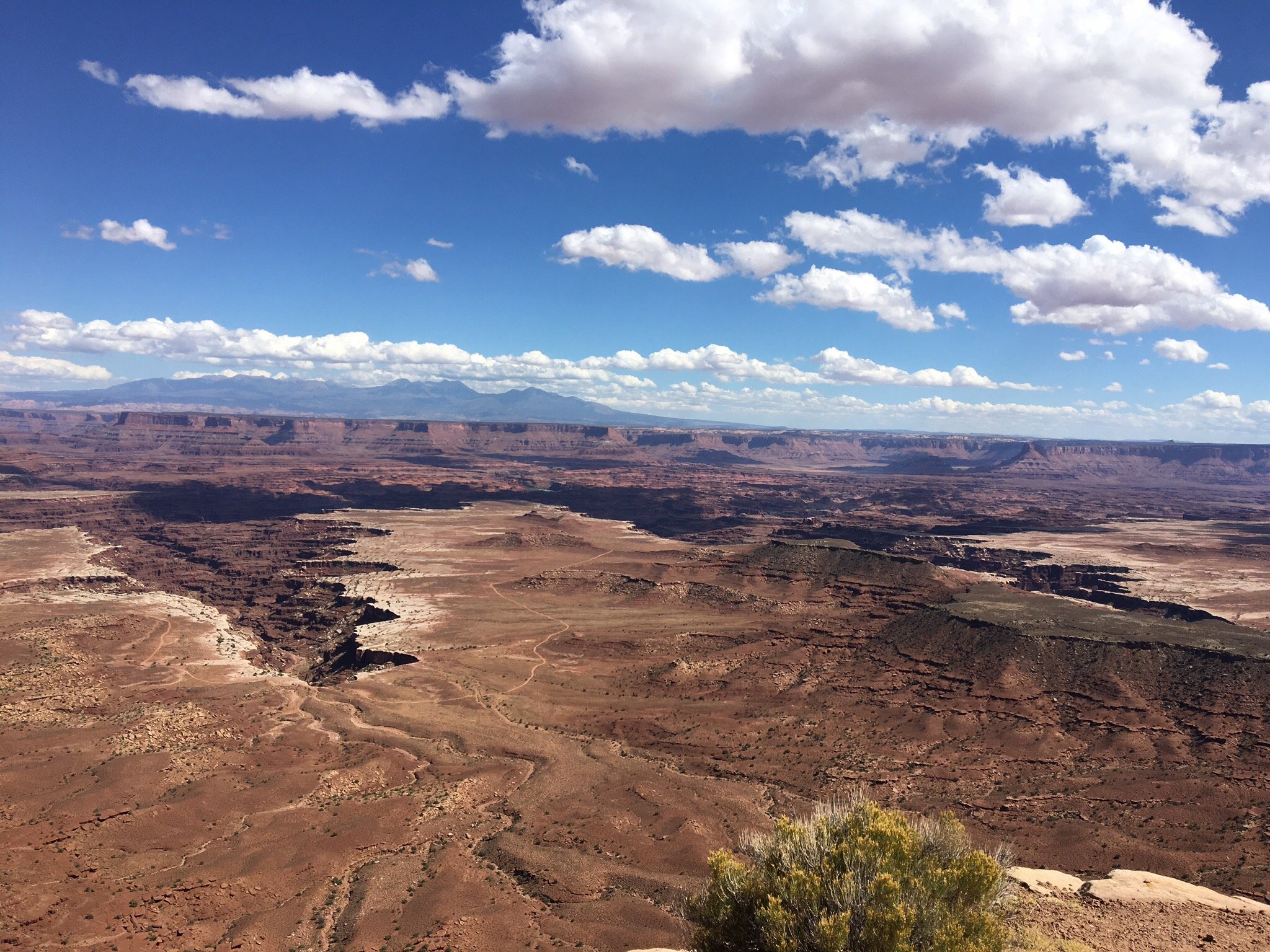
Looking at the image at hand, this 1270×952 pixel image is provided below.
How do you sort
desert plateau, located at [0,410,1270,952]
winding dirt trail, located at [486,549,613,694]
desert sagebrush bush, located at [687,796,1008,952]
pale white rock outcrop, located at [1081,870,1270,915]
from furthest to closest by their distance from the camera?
1. winding dirt trail, located at [486,549,613,694]
2. desert plateau, located at [0,410,1270,952]
3. pale white rock outcrop, located at [1081,870,1270,915]
4. desert sagebrush bush, located at [687,796,1008,952]

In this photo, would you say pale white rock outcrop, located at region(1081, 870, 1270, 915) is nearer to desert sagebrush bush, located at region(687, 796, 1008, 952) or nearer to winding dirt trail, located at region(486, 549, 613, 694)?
desert sagebrush bush, located at region(687, 796, 1008, 952)

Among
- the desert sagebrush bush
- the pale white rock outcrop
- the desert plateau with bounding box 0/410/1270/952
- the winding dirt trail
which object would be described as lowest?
the winding dirt trail

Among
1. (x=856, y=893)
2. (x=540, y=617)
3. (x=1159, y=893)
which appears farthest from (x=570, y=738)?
(x=856, y=893)

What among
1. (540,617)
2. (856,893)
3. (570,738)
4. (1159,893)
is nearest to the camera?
(856,893)

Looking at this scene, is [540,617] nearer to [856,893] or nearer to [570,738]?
[570,738]

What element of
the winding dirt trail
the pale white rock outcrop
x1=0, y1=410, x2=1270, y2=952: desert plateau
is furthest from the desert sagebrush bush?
the winding dirt trail
